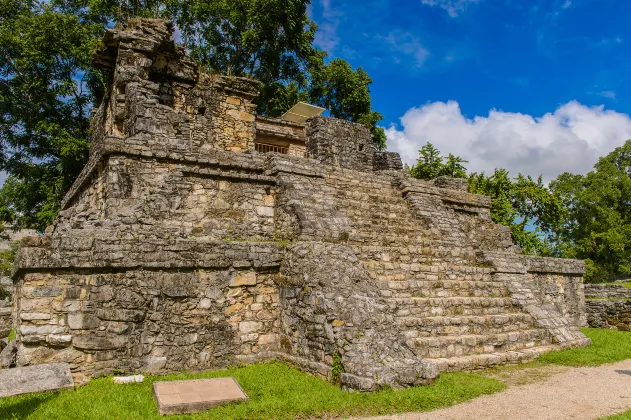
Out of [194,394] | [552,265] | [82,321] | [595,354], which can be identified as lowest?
[595,354]

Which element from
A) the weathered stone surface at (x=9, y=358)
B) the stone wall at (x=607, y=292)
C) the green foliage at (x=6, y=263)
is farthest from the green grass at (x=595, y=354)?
the green foliage at (x=6, y=263)

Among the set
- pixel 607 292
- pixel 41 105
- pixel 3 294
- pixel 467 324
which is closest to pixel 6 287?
pixel 3 294

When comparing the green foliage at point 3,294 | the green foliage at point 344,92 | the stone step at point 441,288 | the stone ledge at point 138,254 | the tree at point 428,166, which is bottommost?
the green foliage at point 3,294

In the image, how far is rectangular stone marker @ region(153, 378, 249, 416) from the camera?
17.4 ft

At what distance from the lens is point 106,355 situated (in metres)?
6.73

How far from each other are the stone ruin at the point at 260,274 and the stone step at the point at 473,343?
34 mm

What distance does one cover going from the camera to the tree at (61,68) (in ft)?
63.7

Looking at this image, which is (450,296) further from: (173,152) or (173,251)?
(173,152)

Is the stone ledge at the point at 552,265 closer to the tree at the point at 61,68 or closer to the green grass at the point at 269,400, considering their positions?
the green grass at the point at 269,400

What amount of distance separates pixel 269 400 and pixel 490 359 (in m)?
4.10

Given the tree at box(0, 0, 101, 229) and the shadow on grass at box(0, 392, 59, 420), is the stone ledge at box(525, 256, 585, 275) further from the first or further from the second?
the tree at box(0, 0, 101, 229)

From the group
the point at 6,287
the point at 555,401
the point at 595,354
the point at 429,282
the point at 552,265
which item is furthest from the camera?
the point at 6,287

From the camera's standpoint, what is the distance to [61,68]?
20422 millimetres

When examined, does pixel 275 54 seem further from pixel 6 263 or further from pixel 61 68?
pixel 6 263
